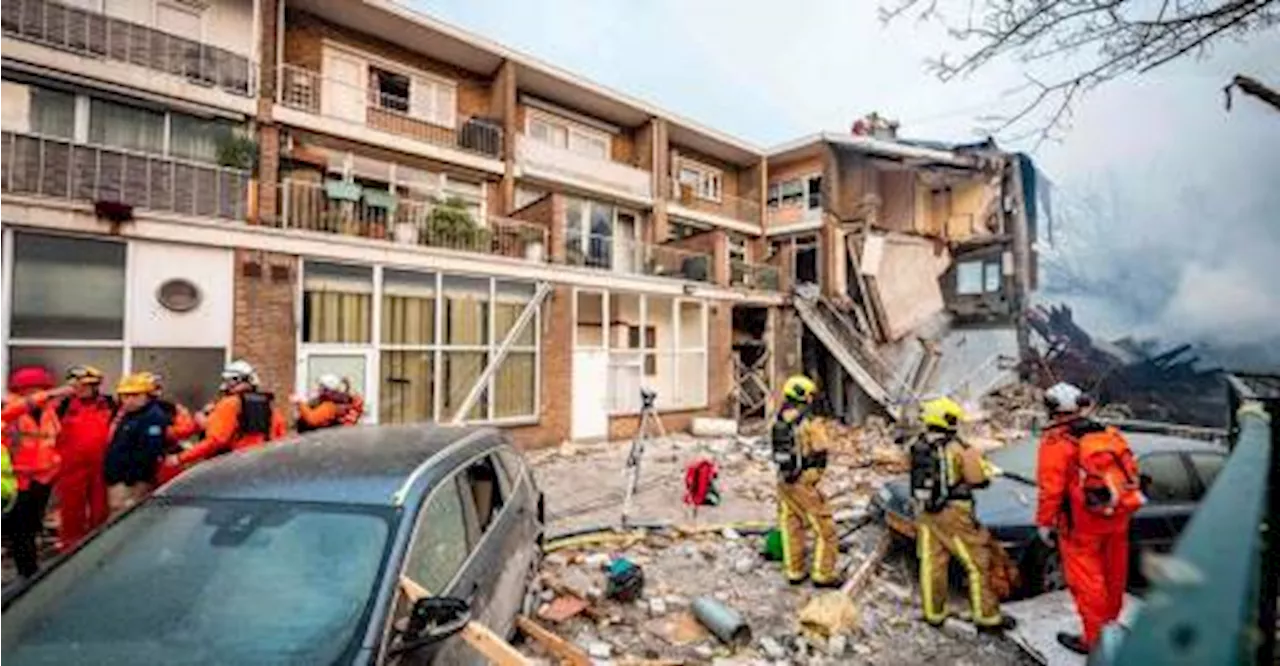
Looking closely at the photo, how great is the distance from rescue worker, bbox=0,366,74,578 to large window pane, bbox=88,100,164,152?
742cm

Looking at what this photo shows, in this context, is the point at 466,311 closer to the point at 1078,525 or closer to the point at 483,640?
the point at 483,640

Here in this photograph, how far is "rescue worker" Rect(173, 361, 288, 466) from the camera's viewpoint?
18.1 feet

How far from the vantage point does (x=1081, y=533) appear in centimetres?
430

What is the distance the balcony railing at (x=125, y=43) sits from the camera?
9938mm

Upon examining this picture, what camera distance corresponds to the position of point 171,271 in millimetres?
9781

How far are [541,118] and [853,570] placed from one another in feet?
48.4

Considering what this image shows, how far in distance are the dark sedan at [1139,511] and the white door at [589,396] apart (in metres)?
8.74

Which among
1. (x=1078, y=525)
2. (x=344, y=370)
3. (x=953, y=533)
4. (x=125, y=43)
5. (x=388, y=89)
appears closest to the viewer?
(x=1078, y=525)

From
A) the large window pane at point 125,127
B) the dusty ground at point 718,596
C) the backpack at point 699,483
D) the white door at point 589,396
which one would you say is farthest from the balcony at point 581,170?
the backpack at point 699,483

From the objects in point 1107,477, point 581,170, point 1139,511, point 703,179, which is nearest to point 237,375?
point 1107,477

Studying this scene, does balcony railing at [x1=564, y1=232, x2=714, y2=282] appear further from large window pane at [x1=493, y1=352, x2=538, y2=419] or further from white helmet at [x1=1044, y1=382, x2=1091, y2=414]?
white helmet at [x1=1044, y1=382, x2=1091, y2=414]

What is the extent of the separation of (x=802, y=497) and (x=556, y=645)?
121 inches

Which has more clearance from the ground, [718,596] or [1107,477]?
[1107,477]

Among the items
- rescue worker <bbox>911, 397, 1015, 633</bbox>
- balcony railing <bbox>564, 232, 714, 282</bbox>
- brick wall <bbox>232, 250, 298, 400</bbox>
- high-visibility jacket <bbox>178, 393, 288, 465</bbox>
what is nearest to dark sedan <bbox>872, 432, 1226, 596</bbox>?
rescue worker <bbox>911, 397, 1015, 633</bbox>
